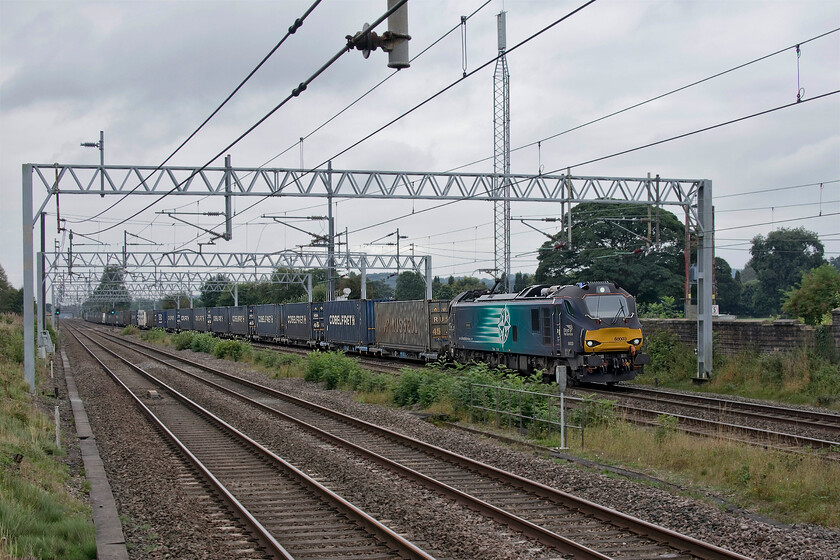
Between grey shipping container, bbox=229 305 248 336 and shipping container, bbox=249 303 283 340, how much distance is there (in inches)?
48.0

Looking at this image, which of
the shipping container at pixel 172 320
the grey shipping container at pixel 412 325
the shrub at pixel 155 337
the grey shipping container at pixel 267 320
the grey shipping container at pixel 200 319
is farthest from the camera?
the shipping container at pixel 172 320

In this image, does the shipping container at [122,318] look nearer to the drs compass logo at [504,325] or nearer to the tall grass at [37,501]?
the drs compass logo at [504,325]

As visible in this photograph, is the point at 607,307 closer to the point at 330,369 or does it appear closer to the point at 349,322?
the point at 330,369

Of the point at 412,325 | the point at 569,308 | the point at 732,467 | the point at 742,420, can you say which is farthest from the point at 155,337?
the point at 732,467

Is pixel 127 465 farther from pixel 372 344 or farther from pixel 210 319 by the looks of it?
pixel 210 319

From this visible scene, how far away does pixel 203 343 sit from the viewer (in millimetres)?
51000

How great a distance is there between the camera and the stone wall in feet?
73.0

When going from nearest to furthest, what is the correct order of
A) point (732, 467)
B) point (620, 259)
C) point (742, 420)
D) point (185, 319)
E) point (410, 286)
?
point (732, 467)
point (742, 420)
point (620, 259)
point (185, 319)
point (410, 286)

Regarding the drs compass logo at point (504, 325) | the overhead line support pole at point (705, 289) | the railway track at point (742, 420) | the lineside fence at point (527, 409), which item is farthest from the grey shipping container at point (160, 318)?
the lineside fence at point (527, 409)

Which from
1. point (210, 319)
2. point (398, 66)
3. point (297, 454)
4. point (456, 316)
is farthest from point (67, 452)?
point (210, 319)

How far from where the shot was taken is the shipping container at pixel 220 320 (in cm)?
6550

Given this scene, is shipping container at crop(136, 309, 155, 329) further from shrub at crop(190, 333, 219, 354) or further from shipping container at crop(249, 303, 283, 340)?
shrub at crop(190, 333, 219, 354)

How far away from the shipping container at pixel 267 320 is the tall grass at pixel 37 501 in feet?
122

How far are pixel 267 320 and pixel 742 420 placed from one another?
42.9 m
